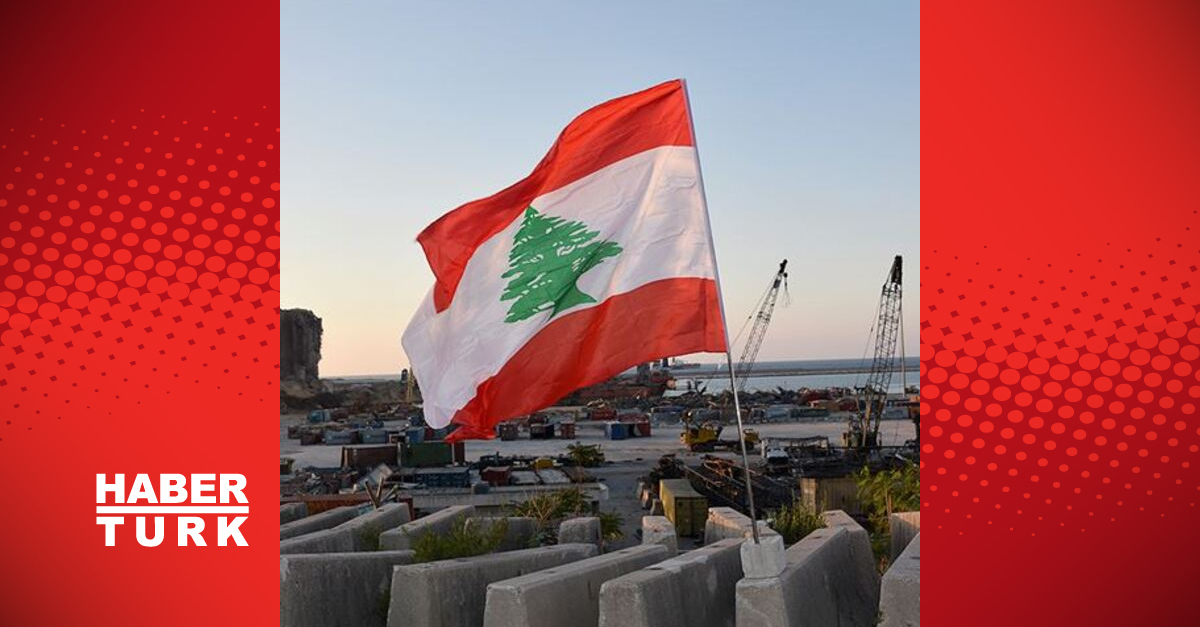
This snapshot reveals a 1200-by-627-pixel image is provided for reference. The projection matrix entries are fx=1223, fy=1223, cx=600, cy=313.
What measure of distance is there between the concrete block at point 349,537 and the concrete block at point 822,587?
5.75 m

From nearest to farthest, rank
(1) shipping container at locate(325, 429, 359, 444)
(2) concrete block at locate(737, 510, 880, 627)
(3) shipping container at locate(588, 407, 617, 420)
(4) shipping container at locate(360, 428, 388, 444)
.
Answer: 1. (2) concrete block at locate(737, 510, 880, 627)
2. (4) shipping container at locate(360, 428, 388, 444)
3. (1) shipping container at locate(325, 429, 359, 444)
4. (3) shipping container at locate(588, 407, 617, 420)

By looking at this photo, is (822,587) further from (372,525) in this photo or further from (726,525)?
(372,525)

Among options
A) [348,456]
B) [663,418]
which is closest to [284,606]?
[348,456]

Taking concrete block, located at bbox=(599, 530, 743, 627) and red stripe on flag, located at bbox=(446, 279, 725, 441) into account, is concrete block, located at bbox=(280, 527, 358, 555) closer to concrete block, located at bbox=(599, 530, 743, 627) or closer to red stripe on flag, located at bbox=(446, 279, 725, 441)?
red stripe on flag, located at bbox=(446, 279, 725, 441)

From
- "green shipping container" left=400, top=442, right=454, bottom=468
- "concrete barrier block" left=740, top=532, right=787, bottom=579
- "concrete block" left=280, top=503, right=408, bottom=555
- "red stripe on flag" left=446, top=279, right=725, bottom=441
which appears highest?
"red stripe on flag" left=446, top=279, right=725, bottom=441

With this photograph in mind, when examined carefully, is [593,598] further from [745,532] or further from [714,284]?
[714,284]

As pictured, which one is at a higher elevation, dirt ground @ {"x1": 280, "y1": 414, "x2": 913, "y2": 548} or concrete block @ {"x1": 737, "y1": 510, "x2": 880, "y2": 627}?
concrete block @ {"x1": 737, "y1": 510, "x2": 880, "y2": 627}

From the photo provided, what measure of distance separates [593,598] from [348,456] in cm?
4269

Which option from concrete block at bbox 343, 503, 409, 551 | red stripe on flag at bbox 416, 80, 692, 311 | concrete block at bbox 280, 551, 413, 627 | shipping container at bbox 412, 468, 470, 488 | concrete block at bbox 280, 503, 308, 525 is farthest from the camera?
shipping container at bbox 412, 468, 470, 488

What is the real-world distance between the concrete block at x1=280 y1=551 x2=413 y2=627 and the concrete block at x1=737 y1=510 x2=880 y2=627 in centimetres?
455

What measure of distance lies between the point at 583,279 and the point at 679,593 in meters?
2.92

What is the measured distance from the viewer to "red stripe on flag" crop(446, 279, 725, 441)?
10688 mm

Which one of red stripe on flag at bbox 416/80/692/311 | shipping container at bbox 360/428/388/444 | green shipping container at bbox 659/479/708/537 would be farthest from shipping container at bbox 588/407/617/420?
red stripe on flag at bbox 416/80/692/311

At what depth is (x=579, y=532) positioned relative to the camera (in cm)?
1574
